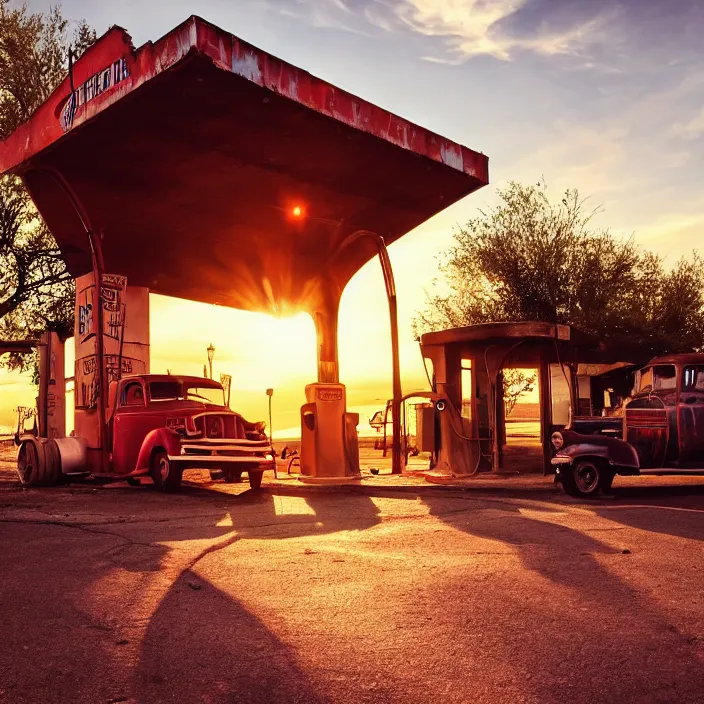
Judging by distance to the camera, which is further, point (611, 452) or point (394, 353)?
point (394, 353)

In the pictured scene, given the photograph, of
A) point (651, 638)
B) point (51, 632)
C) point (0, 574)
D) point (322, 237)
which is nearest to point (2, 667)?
point (51, 632)

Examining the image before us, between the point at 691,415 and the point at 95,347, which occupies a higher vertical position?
the point at 95,347

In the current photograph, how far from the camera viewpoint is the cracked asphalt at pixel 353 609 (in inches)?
146

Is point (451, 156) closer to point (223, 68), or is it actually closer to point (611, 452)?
point (223, 68)

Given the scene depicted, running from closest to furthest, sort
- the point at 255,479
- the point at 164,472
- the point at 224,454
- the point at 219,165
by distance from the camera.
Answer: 1. the point at 224,454
2. the point at 164,472
3. the point at 255,479
4. the point at 219,165

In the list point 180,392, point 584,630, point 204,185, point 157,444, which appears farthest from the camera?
point 204,185

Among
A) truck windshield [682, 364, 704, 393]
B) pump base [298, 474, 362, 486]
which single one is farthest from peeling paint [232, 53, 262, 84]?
truck windshield [682, 364, 704, 393]

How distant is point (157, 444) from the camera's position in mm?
13117

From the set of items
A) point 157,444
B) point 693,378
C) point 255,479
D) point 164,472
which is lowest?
point 255,479

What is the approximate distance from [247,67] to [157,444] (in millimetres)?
6360

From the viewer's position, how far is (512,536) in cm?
785

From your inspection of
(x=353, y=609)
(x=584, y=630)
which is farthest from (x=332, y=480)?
(x=584, y=630)

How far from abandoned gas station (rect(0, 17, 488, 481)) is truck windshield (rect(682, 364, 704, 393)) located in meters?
5.49

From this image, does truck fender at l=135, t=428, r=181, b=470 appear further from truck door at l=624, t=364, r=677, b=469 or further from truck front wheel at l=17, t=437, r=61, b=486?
truck door at l=624, t=364, r=677, b=469
